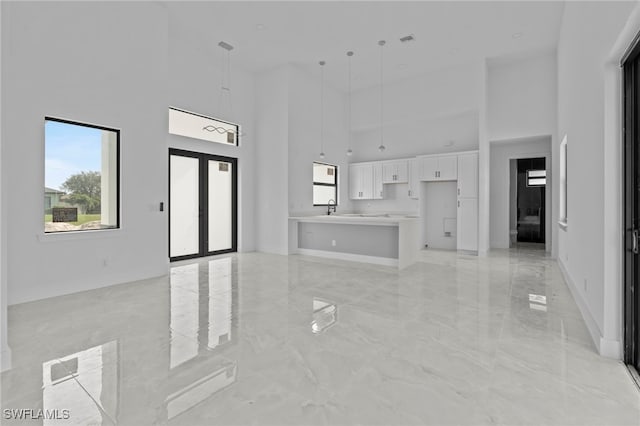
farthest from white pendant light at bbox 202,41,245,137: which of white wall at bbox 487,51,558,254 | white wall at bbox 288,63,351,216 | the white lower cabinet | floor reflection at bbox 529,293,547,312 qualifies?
floor reflection at bbox 529,293,547,312

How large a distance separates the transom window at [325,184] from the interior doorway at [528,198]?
14.7ft

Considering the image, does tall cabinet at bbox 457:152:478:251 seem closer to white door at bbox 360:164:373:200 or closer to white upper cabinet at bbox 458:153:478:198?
white upper cabinet at bbox 458:153:478:198

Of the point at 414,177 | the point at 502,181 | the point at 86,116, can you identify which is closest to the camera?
Result: the point at 86,116

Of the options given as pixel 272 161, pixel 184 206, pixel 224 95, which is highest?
pixel 224 95

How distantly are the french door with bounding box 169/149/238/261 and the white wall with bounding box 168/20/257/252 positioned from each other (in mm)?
169

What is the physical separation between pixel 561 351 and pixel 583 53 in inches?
119

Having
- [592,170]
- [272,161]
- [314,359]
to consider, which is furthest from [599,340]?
[272,161]

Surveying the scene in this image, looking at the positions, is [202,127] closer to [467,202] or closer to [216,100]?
[216,100]

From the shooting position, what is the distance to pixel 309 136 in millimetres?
7688

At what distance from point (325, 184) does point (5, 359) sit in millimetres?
6959

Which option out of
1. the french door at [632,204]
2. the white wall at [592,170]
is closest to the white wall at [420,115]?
the white wall at [592,170]

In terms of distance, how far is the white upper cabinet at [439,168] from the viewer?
291 inches

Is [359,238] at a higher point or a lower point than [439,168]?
lower

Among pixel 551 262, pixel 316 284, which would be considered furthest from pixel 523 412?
pixel 551 262
